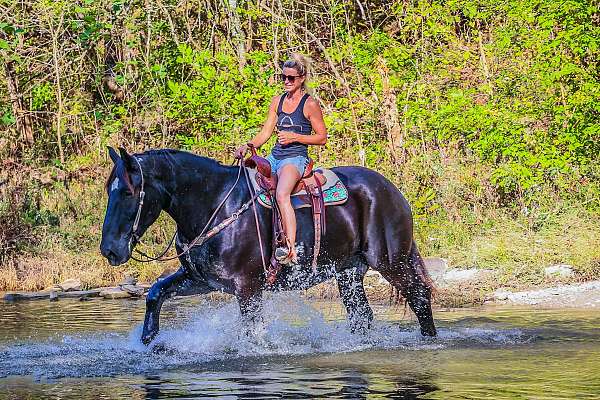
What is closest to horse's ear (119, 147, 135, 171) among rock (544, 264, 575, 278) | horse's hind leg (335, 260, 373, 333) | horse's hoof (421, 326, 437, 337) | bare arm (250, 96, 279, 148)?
bare arm (250, 96, 279, 148)

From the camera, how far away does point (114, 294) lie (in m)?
15.4

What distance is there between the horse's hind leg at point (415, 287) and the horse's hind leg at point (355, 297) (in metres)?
0.30

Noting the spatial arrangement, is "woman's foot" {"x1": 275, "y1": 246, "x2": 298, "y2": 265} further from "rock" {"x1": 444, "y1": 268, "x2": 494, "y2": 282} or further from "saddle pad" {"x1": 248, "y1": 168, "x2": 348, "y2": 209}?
"rock" {"x1": 444, "y1": 268, "x2": 494, "y2": 282}

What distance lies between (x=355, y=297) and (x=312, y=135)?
1.81 meters

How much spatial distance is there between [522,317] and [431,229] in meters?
5.75

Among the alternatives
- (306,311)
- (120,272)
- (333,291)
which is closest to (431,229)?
(333,291)

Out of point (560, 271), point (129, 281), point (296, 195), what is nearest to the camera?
point (296, 195)

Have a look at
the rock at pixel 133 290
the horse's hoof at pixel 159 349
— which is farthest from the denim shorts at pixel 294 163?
the rock at pixel 133 290

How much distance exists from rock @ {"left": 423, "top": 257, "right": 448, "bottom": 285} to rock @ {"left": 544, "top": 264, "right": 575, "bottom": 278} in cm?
145

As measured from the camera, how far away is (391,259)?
410 inches

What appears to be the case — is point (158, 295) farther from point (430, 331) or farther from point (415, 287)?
point (430, 331)

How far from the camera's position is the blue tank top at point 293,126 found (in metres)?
9.70

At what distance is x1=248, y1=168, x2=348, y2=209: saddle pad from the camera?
9.71 meters

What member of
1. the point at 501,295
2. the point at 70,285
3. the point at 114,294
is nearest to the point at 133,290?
the point at 114,294
